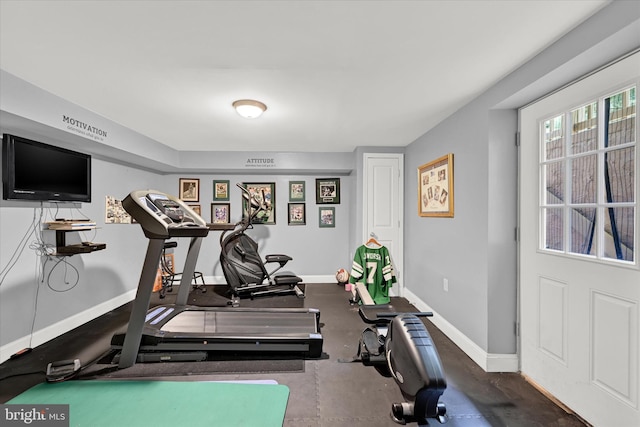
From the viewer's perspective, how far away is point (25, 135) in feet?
7.76

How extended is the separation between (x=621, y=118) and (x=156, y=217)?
9.95 ft

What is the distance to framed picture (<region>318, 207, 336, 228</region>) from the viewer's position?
466 centimetres

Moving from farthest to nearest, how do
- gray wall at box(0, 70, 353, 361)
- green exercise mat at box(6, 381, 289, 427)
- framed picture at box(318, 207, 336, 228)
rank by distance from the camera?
framed picture at box(318, 207, 336, 228), gray wall at box(0, 70, 353, 361), green exercise mat at box(6, 381, 289, 427)

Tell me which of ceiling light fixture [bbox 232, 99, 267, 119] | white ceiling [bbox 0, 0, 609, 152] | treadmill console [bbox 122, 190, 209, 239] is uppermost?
white ceiling [bbox 0, 0, 609, 152]

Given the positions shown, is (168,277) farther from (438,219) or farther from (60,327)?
(438,219)

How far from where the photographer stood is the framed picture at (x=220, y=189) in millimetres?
4570

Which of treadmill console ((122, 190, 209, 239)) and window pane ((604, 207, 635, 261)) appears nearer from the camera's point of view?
window pane ((604, 207, 635, 261))

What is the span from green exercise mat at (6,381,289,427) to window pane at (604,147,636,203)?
92.9 inches

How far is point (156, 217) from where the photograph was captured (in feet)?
6.31

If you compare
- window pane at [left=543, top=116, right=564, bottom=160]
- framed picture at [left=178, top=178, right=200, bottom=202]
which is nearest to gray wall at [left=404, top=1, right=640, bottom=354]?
window pane at [left=543, top=116, right=564, bottom=160]

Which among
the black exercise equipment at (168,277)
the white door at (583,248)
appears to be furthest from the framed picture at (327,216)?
the white door at (583,248)

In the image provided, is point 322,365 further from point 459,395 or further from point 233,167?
point 233,167

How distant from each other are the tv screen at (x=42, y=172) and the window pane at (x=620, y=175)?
4.36 m

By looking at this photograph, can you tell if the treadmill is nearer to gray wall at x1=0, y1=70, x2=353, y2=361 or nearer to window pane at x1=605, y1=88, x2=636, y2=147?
gray wall at x1=0, y1=70, x2=353, y2=361
